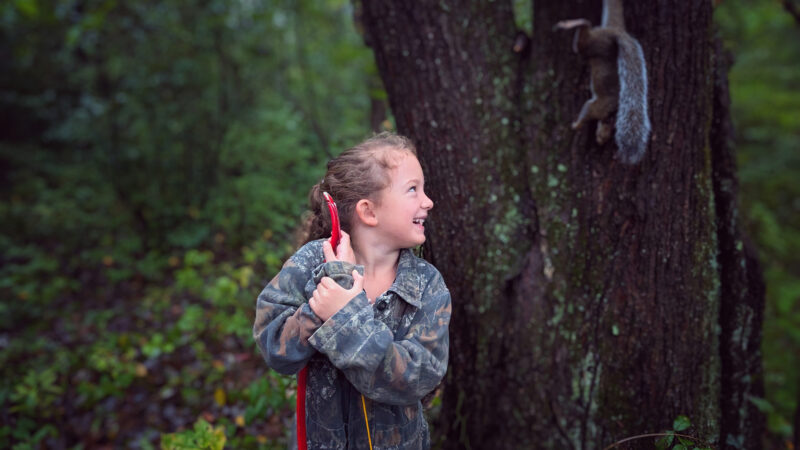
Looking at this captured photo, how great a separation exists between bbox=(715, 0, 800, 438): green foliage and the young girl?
414cm

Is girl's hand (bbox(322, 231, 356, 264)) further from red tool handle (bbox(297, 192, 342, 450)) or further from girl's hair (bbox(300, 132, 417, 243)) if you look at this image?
girl's hair (bbox(300, 132, 417, 243))

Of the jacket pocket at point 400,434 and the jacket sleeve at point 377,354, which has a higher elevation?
the jacket sleeve at point 377,354

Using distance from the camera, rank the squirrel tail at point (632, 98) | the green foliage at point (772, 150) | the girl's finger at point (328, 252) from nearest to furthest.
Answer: the girl's finger at point (328, 252) → the squirrel tail at point (632, 98) → the green foliage at point (772, 150)

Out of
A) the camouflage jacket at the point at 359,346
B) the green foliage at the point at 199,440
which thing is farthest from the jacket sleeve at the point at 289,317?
the green foliage at the point at 199,440

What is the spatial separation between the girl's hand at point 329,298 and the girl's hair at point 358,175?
0.35m

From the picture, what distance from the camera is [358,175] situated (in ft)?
5.51

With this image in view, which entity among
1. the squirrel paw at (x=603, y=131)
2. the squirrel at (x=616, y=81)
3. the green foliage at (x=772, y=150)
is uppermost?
the squirrel at (x=616, y=81)

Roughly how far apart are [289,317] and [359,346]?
0.28 metres

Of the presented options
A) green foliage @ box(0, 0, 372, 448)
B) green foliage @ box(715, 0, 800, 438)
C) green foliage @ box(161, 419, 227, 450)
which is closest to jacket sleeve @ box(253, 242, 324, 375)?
green foliage @ box(161, 419, 227, 450)

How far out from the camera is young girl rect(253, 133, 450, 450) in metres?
1.44

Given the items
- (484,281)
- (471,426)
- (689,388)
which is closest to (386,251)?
(484,281)

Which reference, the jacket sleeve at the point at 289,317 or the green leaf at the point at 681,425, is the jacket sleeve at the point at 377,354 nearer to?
the jacket sleeve at the point at 289,317

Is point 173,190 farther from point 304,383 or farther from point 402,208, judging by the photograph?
point 402,208

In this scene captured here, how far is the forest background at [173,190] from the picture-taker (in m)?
3.71
